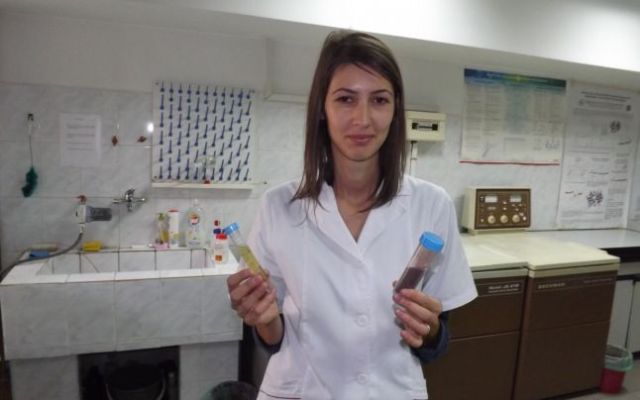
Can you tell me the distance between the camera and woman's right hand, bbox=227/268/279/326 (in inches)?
31.0

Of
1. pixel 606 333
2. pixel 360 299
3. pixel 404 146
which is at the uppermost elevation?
pixel 404 146

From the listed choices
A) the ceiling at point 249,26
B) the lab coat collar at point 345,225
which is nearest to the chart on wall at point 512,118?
the ceiling at point 249,26

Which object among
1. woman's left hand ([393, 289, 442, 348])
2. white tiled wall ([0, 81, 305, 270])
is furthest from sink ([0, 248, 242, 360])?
woman's left hand ([393, 289, 442, 348])

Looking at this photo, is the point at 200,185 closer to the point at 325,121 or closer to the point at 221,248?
the point at 221,248

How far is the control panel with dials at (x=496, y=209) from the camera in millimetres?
2527

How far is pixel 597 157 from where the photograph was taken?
295 centimetres

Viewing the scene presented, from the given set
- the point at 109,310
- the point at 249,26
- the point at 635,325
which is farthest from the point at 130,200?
the point at 635,325

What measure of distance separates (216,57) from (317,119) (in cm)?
137

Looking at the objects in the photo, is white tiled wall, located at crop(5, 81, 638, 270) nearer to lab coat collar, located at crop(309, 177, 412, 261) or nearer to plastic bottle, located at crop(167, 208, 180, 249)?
plastic bottle, located at crop(167, 208, 180, 249)

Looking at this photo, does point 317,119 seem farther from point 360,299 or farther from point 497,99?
point 497,99

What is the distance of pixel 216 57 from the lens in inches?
81.3

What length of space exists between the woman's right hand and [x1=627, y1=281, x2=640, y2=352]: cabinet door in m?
2.72

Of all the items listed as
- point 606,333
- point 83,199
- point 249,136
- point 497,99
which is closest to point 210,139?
point 249,136

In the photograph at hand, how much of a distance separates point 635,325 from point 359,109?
2.81m
